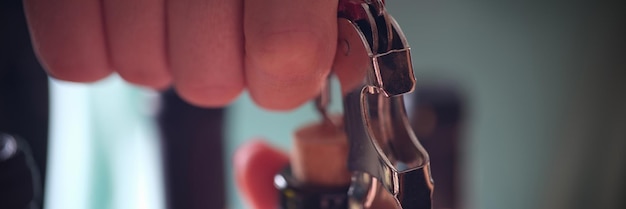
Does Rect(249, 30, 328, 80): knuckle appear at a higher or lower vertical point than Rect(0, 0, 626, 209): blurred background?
higher

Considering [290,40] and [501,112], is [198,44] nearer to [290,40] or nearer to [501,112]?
[290,40]

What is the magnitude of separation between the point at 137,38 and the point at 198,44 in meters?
0.03

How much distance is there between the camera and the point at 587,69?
0.83 m

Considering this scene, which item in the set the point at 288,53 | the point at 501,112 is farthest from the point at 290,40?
the point at 501,112

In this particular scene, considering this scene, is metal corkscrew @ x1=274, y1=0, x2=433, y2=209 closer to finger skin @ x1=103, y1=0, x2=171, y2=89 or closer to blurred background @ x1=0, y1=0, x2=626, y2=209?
finger skin @ x1=103, y1=0, x2=171, y2=89

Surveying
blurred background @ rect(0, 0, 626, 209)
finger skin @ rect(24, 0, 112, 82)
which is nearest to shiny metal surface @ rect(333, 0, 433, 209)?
finger skin @ rect(24, 0, 112, 82)

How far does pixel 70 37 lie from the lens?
0.26 metres

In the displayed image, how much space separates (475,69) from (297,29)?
669 mm

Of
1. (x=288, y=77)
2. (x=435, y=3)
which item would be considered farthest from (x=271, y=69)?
(x=435, y=3)

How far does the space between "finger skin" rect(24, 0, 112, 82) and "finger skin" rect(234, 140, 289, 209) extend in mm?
83

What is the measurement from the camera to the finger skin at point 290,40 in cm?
22

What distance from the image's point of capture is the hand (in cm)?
23

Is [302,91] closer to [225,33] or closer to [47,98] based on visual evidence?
[225,33]

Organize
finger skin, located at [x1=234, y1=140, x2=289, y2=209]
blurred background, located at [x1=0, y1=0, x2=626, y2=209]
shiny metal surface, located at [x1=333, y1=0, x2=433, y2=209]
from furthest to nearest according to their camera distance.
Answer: blurred background, located at [x1=0, y1=0, x2=626, y2=209], finger skin, located at [x1=234, y1=140, x2=289, y2=209], shiny metal surface, located at [x1=333, y1=0, x2=433, y2=209]
